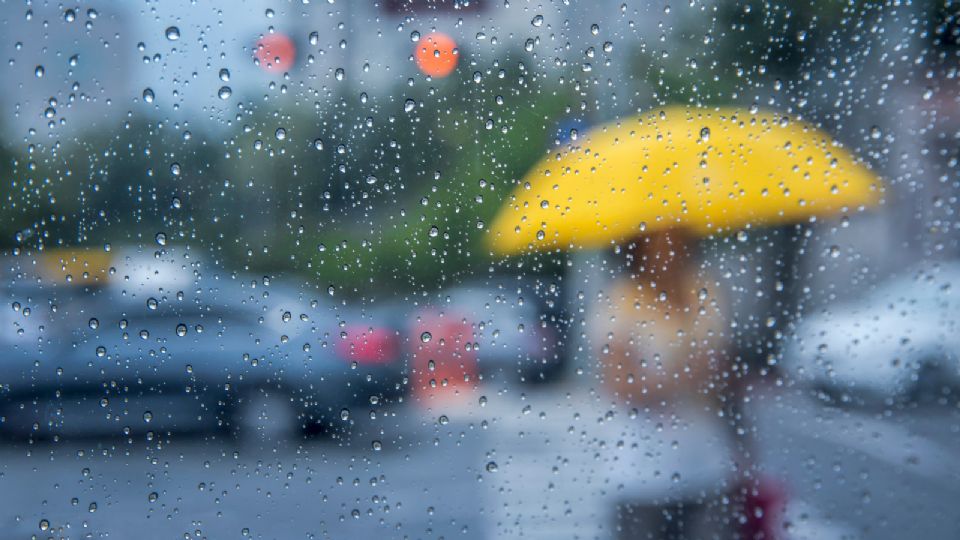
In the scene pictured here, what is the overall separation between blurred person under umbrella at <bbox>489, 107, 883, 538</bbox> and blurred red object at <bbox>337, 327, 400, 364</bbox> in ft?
1.08

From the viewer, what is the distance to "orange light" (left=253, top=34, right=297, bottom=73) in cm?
193

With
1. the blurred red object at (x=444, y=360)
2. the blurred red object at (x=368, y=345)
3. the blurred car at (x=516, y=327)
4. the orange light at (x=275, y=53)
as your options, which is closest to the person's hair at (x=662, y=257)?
the blurred car at (x=516, y=327)

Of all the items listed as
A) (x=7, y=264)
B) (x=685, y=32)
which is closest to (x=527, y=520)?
(x=685, y=32)

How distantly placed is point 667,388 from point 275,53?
1.22m

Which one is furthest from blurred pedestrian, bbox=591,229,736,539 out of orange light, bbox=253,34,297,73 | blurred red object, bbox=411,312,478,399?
orange light, bbox=253,34,297,73

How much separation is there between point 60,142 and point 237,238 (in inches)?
19.1

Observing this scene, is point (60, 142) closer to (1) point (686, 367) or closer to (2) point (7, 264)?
(2) point (7, 264)

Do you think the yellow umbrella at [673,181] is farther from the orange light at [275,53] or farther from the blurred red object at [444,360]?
the orange light at [275,53]

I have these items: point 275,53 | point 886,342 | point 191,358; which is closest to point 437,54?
point 275,53

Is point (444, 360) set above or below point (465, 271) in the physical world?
below

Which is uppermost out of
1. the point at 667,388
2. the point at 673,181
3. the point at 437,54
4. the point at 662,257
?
the point at 437,54

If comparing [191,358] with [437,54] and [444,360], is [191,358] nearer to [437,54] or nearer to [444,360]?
[444,360]

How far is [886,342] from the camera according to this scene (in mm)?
1864

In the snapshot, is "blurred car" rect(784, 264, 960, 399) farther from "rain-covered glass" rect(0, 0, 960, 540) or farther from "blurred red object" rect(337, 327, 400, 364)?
"blurred red object" rect(337, 327, 400, 364)
